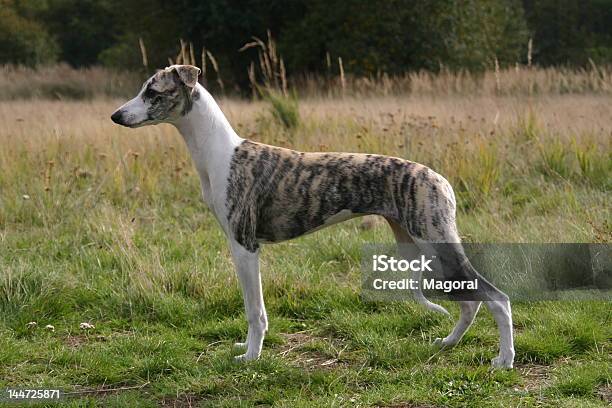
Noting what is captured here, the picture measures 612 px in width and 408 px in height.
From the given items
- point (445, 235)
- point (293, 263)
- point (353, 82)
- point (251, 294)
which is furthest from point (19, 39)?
point (445, 235)

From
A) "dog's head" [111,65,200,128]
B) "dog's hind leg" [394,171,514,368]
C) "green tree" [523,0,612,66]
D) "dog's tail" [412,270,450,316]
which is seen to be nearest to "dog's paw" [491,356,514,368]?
"dog's hind leg" [394,171,514,368]

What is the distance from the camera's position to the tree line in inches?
891

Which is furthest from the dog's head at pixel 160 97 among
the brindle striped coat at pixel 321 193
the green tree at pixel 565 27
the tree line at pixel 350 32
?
the green tree at pixel 565 27

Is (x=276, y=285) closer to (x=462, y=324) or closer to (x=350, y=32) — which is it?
(x=462, y=324)

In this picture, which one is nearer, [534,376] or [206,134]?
[534,376]

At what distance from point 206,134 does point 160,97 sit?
1.15 feet

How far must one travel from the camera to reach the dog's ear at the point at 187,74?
4.93 metres

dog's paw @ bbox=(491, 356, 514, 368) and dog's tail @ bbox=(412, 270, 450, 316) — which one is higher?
dog's tail @ bbox=(412, 270, 450, 316)

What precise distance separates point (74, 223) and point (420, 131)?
4.17 meters

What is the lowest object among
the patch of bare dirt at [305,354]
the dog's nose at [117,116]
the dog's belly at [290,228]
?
the patch of bare dirt at [305,354]

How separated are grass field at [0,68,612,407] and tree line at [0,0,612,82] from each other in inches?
377

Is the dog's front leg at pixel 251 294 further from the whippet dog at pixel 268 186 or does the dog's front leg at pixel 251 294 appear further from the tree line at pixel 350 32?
the tree line at pixel 350 32

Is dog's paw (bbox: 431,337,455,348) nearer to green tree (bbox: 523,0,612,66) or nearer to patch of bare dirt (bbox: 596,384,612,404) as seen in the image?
patch of bare dirt (bbox: 596,384,612,404)

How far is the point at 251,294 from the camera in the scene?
197 inches
